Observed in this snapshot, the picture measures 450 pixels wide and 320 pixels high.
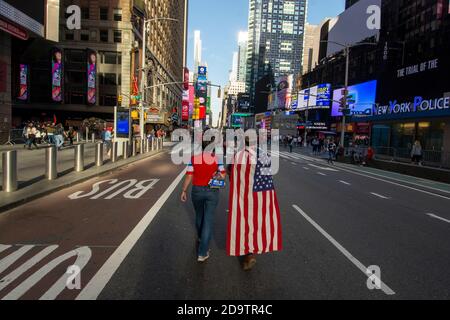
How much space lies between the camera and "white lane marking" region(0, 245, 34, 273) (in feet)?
16.1

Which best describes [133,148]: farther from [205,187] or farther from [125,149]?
[205,187]

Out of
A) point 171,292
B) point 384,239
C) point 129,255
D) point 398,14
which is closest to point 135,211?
point 129,255

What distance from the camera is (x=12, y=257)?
5246 millimetres

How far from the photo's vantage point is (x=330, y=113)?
77.6m

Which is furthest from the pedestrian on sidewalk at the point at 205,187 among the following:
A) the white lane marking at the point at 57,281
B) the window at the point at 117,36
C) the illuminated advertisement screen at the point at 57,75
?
the window at the point at 117,36

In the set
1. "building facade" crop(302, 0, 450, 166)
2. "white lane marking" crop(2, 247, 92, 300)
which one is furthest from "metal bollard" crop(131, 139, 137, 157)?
"white lane marking" crop(2, 247, 92, 300)

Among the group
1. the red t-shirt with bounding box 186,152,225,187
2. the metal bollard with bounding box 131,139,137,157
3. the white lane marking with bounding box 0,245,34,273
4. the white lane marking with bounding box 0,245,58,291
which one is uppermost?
the red t-shirt with bounding box 186,152,225,187

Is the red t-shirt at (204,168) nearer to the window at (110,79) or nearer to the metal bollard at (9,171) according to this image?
the metal bollard at (9,171)

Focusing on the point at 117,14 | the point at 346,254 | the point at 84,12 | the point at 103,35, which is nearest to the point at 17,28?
the point at 346,254

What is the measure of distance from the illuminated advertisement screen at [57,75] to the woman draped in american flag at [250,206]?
182ft

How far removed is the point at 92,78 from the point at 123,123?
35745 millimetres

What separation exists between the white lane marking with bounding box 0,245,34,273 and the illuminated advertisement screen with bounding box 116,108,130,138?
62.5 ft

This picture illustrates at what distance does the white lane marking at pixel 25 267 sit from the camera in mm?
4426

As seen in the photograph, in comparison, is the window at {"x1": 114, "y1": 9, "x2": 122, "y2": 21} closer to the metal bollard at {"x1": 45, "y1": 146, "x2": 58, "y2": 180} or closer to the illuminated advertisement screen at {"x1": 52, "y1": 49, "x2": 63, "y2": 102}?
the illuminated advertisement screen at {"x1": 52, "y1": 49, "x2": 63, "y2": 102}
